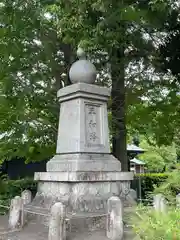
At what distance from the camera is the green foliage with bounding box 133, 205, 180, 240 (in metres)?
2.74

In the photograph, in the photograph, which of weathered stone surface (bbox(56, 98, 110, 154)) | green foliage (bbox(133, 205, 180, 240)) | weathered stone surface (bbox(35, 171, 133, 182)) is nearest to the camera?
green foliage (bbox(133, 205, 180, 240))

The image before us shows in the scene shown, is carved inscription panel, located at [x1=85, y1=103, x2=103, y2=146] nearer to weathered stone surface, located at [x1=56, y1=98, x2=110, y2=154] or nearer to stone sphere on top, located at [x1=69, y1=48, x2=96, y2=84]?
weathered stone surface, located at [x1=56, y1=98, x2=110, y2=154]

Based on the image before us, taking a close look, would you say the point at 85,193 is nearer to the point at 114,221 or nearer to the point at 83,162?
the point at 83,162

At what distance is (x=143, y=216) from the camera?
3248mm

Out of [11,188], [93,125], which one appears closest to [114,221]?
[93,125]

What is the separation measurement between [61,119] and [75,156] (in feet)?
3.66

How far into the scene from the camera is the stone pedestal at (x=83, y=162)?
5984 mm

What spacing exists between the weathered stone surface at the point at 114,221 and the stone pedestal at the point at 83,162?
718 mm

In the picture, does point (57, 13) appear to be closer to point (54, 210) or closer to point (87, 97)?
point (87, 97)

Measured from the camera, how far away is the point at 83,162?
6.09m

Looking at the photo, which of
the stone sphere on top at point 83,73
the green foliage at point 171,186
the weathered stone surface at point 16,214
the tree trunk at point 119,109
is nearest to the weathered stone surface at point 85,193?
the weathered stone surface at point 16,214

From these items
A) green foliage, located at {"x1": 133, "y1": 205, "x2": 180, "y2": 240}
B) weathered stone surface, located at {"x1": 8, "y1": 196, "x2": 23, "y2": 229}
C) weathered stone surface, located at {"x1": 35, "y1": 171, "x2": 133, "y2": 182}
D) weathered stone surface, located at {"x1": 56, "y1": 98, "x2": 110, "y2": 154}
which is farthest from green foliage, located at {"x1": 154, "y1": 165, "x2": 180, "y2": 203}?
weathered stone surface, located at {"x1": 8, "y1": 196, "x2": 23, "y2": 229}

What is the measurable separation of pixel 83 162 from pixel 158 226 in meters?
3.27

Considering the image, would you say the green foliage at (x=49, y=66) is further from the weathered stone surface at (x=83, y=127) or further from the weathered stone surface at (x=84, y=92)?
the weathered stone surface at (x=83, y=127)
